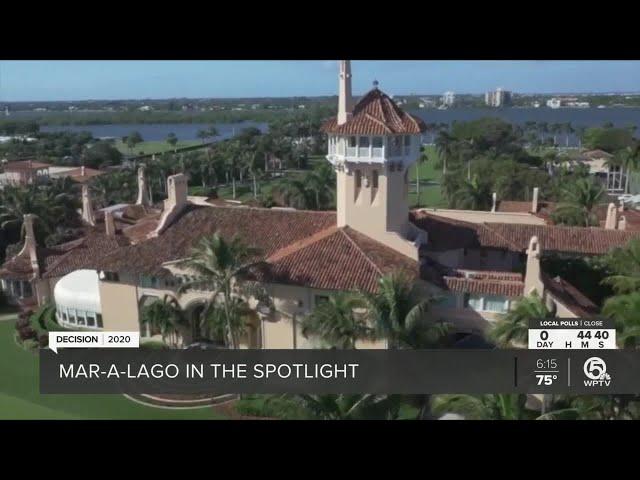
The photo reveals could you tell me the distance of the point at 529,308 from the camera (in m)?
12.9

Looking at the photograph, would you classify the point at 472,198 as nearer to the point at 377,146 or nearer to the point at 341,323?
the point at 377,146

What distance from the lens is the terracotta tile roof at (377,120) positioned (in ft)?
55.5

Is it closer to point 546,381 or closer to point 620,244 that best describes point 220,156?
point 620,244

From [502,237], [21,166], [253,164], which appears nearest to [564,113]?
[502,237]

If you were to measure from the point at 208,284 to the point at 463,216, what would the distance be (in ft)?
49.7

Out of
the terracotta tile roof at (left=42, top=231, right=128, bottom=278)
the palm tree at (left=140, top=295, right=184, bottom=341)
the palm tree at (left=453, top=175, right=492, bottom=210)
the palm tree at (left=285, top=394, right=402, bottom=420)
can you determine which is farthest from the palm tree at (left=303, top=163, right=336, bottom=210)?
the palm tree at (left=285, top=394, right=402, bottom=420)

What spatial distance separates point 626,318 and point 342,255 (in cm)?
722

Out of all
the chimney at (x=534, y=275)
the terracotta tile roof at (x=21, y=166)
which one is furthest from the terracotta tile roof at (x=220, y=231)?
the terracotta tile roof at (x=21, y=166)

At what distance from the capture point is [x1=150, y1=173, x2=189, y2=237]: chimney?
64.8 feet

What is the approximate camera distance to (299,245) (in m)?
17.7

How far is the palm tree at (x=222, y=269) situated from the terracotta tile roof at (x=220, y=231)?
5.89ft

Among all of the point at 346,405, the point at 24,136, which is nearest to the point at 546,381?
the point at 346,405

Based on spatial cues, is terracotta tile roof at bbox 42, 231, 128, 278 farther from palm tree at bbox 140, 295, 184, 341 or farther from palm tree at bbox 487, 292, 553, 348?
palm tree at bbox 487, 292, 553, 348
